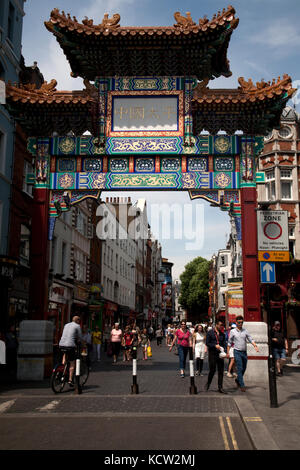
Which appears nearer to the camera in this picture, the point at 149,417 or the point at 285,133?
the point at 149,417

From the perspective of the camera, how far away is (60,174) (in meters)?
16.0

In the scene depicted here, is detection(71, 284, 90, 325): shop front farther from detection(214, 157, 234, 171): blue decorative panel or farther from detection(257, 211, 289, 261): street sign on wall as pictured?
detection(257, 211, 289, 261): street sign on wall

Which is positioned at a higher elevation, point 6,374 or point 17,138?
point 17,138

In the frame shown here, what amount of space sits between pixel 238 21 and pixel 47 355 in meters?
12.1

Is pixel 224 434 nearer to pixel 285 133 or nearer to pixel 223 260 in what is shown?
pixel 285 133

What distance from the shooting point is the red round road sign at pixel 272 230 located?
1067 cm

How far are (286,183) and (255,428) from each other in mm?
28305

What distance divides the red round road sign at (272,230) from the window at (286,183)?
23732mm

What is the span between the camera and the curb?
251 inches

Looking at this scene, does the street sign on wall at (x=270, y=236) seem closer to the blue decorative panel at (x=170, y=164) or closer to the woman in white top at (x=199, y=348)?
the blue decorative panel at (x=170, y=164)

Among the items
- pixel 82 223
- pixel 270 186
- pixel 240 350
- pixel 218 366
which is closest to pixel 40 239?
pixel 218 366

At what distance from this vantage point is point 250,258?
15.1 m
